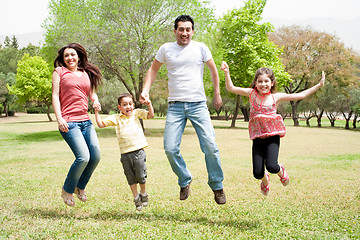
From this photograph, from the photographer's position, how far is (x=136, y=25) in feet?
77.5

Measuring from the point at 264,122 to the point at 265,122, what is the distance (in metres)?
0.02

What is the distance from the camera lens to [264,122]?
5.49 m

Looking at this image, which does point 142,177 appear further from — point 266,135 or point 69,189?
point 266,135

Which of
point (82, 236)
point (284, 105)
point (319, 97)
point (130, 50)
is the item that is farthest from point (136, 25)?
point (284, 105)

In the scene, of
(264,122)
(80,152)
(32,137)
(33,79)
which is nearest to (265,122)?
(264,122)

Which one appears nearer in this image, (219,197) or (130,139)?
(219,197)

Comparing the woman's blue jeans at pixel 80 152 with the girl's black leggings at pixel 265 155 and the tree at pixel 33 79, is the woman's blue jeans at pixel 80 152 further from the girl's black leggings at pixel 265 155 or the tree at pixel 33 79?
the tree at pixel 33 79

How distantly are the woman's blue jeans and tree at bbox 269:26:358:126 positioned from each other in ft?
131

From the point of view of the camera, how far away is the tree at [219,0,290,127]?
1215 inches

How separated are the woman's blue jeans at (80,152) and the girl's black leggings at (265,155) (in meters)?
2.85

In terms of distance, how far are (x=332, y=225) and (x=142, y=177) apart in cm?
341

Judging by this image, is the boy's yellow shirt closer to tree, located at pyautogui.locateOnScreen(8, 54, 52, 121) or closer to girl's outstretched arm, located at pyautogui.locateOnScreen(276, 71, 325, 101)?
girl's outstretched arm, located at pyautogui.locateOnScreen(276, 71, 325, 101)

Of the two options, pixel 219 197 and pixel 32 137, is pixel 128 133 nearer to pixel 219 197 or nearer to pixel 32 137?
pixel 219 197

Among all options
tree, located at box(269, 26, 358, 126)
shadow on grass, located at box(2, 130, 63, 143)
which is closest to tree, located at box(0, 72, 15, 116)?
shadow on grass, located at box(2, 130, 63, 143)
